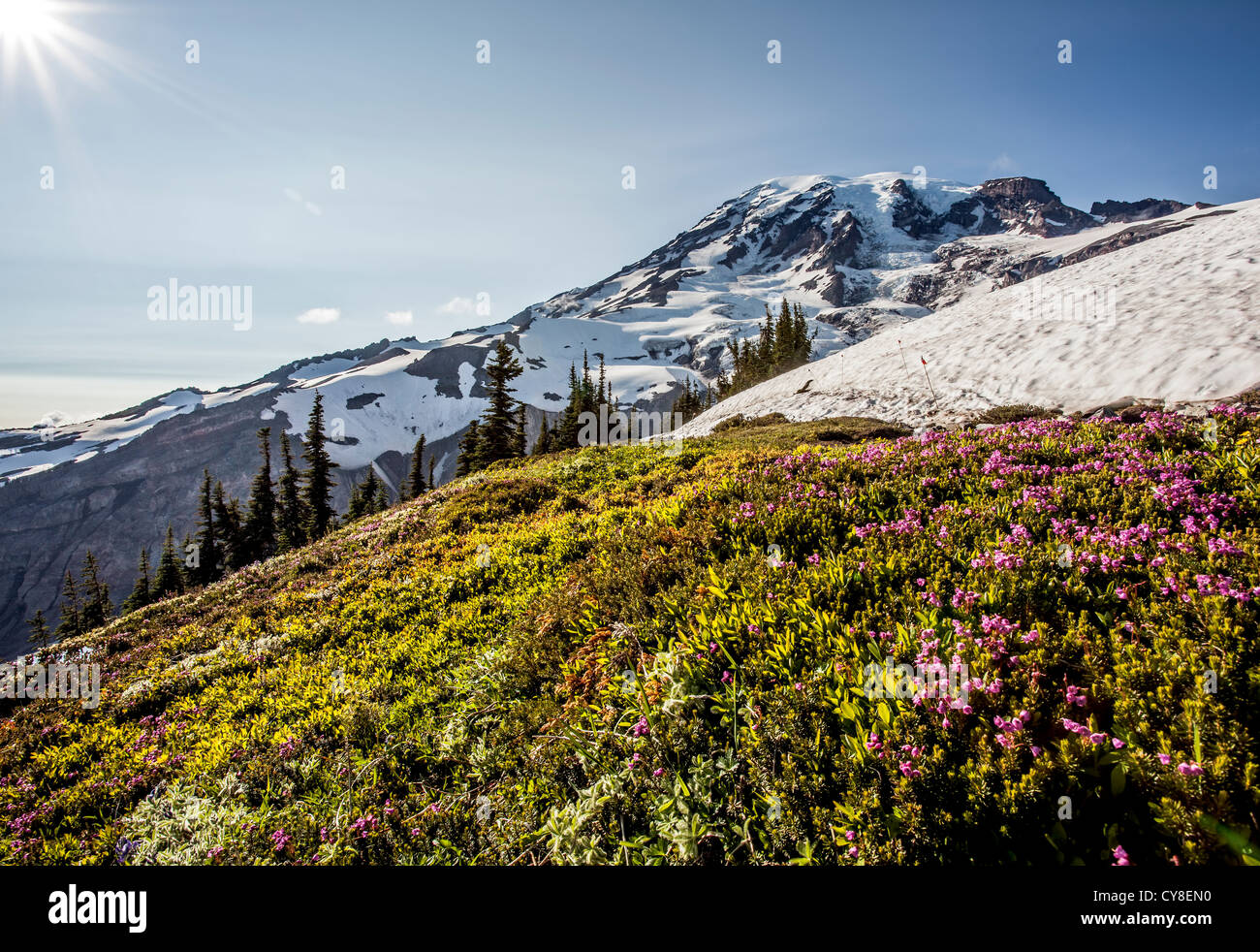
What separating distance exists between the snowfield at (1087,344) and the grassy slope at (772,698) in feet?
27.7

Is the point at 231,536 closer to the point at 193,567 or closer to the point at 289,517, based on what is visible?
the point at 289,517

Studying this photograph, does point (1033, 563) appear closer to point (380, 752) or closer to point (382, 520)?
point (380, 752)

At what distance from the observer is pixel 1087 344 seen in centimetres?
1606

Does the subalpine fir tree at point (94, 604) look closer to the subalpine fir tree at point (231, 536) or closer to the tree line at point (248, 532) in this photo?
the tree line at point (248, 532)

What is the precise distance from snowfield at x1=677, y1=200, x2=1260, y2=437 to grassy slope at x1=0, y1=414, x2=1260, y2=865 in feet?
27.7

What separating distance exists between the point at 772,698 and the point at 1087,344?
62.5 ft

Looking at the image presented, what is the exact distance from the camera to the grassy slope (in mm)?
2617

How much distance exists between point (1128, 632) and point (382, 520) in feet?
58.1

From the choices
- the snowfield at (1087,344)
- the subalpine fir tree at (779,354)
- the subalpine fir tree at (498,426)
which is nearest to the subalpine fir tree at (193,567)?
the subalpine fir tree at (498,426)

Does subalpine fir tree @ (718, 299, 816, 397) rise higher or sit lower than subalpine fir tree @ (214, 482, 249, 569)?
higher

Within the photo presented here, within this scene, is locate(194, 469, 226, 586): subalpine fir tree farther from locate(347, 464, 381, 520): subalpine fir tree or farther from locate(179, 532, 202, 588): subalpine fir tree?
locate(347, 464, 381, 520): subalpine fir tree

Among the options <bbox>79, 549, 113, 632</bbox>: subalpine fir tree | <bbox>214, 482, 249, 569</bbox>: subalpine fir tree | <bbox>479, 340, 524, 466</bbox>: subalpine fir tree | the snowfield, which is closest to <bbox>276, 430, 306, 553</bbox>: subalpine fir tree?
<bbox>214, 482, 249, 569</bbox>: subalpine fir tree

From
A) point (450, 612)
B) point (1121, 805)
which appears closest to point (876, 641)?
point (1121, 805)

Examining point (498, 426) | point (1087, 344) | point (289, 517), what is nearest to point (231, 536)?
point (289, 517)
